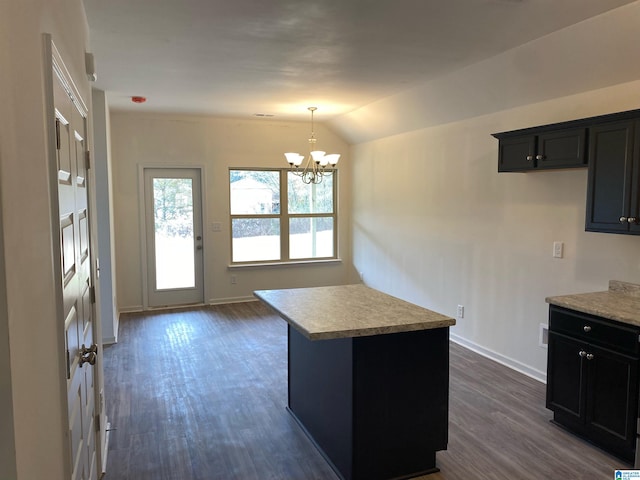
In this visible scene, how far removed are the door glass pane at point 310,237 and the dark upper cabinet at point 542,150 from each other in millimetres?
3877

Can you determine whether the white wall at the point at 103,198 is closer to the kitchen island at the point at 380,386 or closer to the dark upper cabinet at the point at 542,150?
the kitchen island at the point at 380,386

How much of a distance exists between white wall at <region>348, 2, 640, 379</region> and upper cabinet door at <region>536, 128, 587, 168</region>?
11.2 inches

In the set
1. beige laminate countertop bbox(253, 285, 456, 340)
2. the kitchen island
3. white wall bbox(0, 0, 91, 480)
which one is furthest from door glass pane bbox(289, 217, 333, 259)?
white wall bbox(0, 0, 91, 480)

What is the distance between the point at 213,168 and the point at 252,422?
4.26 meters

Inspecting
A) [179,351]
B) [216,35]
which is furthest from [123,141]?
[216,35]

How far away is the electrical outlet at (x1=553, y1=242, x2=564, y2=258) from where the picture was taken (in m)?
3.84

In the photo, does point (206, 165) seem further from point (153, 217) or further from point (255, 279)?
point (255, 279)

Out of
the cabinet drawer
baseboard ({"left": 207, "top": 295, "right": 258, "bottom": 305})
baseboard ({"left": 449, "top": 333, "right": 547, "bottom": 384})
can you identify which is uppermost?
the cabinet drawer

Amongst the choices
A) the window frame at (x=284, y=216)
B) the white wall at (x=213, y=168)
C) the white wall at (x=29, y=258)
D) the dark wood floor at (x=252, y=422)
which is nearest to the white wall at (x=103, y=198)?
the dark wood floor at (x=252, y=422)

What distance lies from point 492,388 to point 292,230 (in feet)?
13.8

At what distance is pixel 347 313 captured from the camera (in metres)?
2.76

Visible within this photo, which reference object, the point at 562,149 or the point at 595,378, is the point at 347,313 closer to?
the point at 595,378

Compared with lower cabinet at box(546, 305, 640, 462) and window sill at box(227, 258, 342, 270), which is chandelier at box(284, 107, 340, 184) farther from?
lower cabinet at box(546, 305, 640, 462)

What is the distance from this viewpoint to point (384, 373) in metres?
2.57
